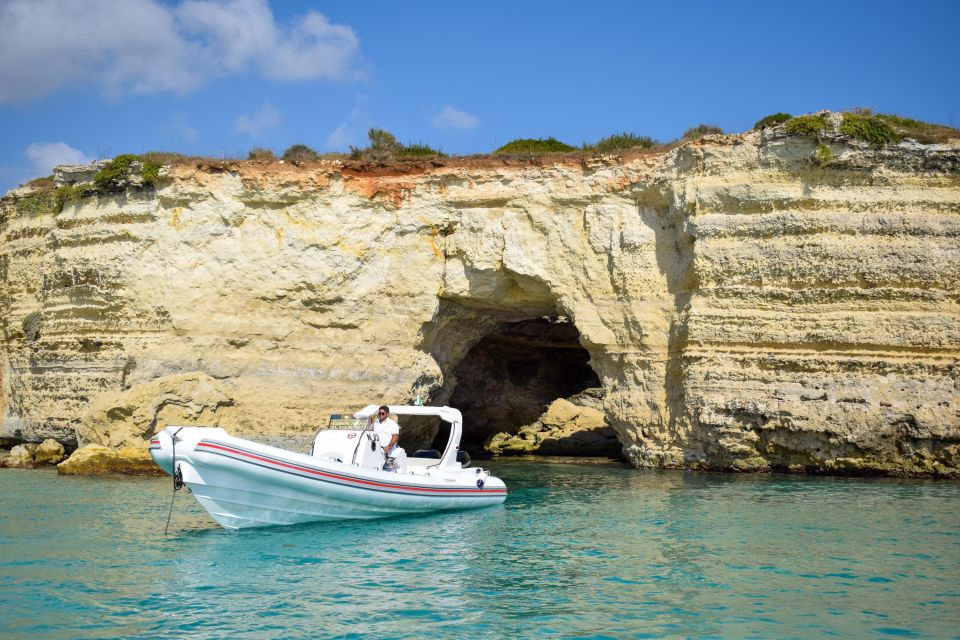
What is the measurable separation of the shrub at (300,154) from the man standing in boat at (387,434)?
8.93m

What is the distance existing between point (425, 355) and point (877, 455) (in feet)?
34.0

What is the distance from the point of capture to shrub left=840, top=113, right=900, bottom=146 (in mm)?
18094

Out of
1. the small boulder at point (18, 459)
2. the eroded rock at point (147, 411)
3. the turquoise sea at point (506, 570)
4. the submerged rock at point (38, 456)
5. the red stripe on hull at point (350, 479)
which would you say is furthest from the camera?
the submerged rock at point (38, 456)

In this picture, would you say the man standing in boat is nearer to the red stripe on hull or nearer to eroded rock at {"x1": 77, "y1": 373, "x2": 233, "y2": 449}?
the red stripe on hull

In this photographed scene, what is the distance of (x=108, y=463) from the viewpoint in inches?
694

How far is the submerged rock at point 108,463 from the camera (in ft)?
57.5

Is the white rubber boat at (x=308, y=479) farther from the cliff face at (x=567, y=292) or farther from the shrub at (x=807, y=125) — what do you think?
the shrub at (x=807, y=125)

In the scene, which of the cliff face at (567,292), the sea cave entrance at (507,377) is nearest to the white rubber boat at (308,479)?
the cliff face at (567,292)

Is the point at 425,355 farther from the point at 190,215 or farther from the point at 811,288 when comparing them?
the point at 811,288

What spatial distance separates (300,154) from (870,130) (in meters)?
13.2

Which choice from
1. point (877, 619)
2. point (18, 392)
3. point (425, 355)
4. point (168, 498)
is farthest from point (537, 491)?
point (18, 392)

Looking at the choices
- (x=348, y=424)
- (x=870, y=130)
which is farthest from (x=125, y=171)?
(x=870, y=130)

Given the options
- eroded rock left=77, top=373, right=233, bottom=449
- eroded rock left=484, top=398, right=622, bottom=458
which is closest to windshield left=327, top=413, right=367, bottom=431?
eroded rock left=77, top=373, right=233, bottom=449

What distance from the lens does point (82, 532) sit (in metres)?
11.5
